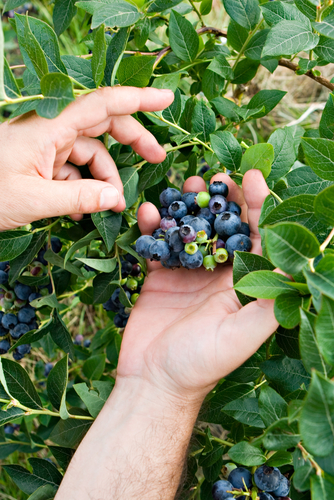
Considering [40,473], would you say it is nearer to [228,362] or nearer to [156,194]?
[228,362]

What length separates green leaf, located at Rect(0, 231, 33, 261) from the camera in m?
1.24

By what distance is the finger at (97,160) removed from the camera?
1.21 meters

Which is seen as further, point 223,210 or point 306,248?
point 223,210

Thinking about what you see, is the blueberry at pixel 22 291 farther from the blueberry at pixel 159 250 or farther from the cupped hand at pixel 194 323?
the blueberry at pixel 159 250

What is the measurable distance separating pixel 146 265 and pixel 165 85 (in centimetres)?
57

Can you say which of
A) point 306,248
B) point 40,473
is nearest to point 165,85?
point 306,248

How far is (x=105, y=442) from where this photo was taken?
4.00ft

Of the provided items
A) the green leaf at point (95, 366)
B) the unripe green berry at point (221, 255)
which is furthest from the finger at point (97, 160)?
the green leaf at point (95, 366)

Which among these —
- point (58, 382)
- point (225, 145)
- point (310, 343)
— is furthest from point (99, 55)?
point (58, 382)

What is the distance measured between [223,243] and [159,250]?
173mm

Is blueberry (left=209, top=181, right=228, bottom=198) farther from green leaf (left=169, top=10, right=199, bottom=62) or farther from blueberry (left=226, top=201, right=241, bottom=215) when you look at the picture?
green leaf (left=169, top=10, right=199, bottom=62)

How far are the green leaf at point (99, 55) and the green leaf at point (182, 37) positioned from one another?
0.47 m

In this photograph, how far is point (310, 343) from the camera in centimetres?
69

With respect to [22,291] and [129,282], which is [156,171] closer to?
[129,282]
